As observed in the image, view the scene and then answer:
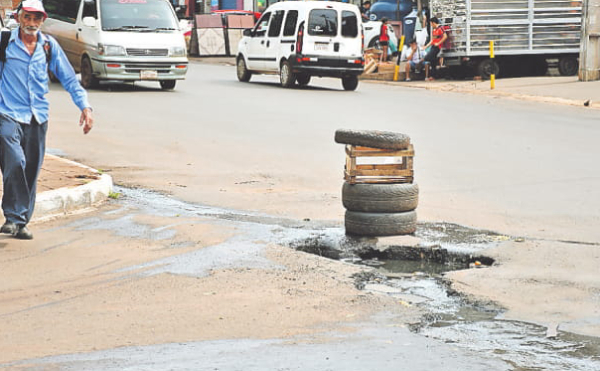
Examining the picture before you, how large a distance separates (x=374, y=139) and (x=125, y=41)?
14453mm

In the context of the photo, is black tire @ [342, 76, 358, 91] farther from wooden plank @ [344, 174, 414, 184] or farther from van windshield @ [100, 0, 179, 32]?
wooden plank @ [344, 174, 414, 184]

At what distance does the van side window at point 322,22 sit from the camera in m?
24.7

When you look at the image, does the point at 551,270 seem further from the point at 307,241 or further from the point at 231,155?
the point at 231,155

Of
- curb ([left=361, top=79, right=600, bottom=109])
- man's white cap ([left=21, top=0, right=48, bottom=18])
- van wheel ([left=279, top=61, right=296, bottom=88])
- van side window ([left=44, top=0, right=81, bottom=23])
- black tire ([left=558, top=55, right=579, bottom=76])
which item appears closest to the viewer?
man's white cap ([left=21, top=0, right=48, bottom=18])

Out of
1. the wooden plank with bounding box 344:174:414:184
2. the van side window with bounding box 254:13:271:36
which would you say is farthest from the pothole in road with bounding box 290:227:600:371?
the van side window with bounding box 254:13:271:36

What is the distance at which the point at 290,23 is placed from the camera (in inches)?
987

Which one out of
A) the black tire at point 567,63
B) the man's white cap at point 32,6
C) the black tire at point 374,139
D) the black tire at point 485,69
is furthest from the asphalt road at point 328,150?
the black tire at point 567,63

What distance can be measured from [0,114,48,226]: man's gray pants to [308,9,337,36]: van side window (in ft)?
56.7

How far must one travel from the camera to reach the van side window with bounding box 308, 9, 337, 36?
81.1ft

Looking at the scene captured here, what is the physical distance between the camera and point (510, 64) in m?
28.9

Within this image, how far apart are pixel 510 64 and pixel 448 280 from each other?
75.3 ft

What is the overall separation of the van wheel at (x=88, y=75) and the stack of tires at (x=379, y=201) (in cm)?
1479

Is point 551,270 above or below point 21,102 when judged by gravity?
below

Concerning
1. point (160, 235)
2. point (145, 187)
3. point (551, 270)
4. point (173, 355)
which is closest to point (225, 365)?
point (173, 355)
